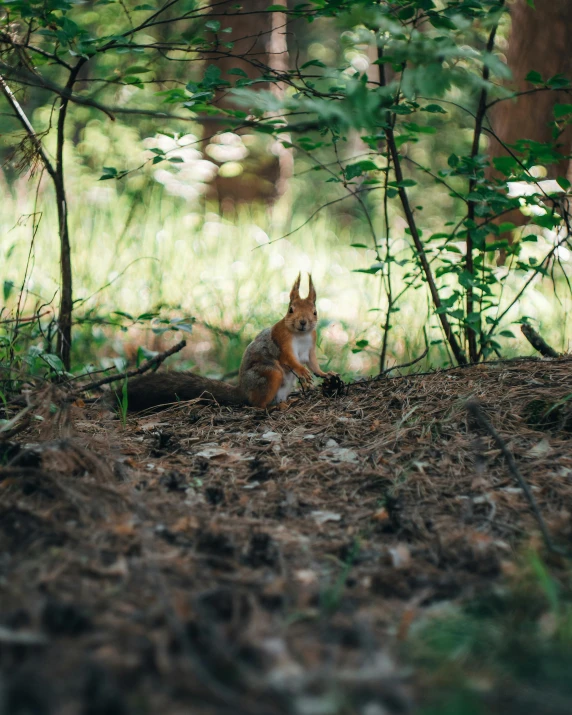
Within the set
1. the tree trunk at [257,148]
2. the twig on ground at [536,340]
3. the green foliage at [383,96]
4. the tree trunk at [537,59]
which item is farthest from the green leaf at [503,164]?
the tree trunk at [257,148]

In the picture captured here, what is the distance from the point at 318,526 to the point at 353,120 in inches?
48.4

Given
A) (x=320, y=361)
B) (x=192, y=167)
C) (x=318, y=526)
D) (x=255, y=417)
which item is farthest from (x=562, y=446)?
(x=192, y=167)

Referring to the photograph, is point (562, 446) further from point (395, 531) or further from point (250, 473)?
point (250, 473)

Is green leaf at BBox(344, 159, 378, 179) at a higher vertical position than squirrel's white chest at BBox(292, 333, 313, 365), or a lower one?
higher

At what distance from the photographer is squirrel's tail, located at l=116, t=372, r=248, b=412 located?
11.6 ft

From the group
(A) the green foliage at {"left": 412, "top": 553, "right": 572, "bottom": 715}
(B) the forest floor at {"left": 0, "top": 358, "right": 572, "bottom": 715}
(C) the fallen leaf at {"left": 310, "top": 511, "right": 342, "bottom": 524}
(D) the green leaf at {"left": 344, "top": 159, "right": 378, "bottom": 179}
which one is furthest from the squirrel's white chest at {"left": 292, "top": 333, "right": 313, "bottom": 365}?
(A) the green foliage at {"left": 412, "top": 553, "right": 572, "bottom": 715}

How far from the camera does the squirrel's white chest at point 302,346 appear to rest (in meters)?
4.04

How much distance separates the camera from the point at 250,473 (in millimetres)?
2604

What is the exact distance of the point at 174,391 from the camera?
3.61 metres

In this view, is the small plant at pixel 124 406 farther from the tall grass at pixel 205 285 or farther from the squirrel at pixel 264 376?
the tall grass at pixel 205 285

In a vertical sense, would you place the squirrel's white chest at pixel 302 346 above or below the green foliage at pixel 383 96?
below

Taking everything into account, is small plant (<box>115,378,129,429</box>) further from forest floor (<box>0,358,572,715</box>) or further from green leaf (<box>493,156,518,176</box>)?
green leaf (<box>493,156,518,176</box>)

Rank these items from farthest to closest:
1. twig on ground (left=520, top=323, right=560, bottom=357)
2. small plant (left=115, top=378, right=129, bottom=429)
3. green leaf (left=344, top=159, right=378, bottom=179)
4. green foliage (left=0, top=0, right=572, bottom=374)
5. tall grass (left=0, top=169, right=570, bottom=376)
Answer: tall grass (left=0, top=169, right=570, bottom=376) < twig on ground (left=520, top=323, right=560, bottom=357) < green leaf (left=344, top=159, right=378, bottom=179) < small plant (left=115, top=378, right=129, bottom=429) < green foliage (left=0, top=0, right=572, bottom=374)

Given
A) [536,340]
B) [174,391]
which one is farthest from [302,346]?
[536,340]
